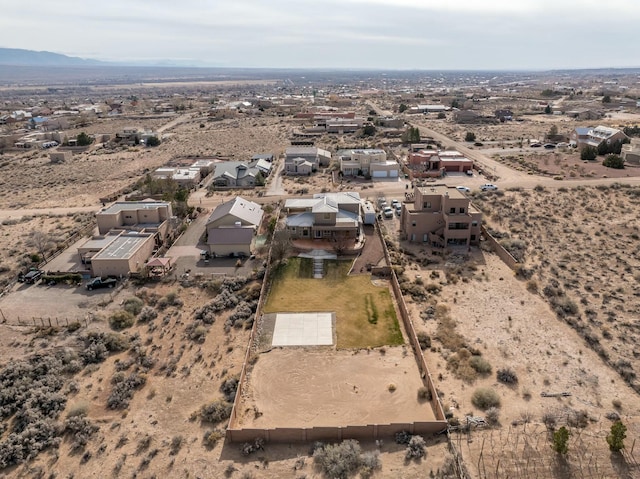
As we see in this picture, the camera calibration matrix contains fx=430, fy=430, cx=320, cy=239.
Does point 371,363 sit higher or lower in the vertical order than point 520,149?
lower

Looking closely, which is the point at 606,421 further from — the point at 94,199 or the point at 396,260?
the point at 94,199

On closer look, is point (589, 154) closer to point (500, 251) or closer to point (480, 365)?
point (500, 251)

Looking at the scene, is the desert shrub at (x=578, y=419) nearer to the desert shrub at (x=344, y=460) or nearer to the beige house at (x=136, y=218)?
the desert shrub at (x=344, y=460)

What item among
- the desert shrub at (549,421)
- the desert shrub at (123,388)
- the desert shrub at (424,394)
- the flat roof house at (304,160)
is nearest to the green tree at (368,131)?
the flat roof house at (304,160)

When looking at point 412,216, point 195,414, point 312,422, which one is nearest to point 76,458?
point 195,414

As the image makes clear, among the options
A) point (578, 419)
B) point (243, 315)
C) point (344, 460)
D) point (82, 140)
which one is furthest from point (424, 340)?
point (82, 140)

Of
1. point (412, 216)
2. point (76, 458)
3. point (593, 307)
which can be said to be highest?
point (412, 216)

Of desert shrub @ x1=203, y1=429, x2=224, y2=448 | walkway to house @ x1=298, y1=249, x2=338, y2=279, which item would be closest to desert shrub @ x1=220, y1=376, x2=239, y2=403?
desert shrub @ x1=203, y1=429, x2=224, y2=448
